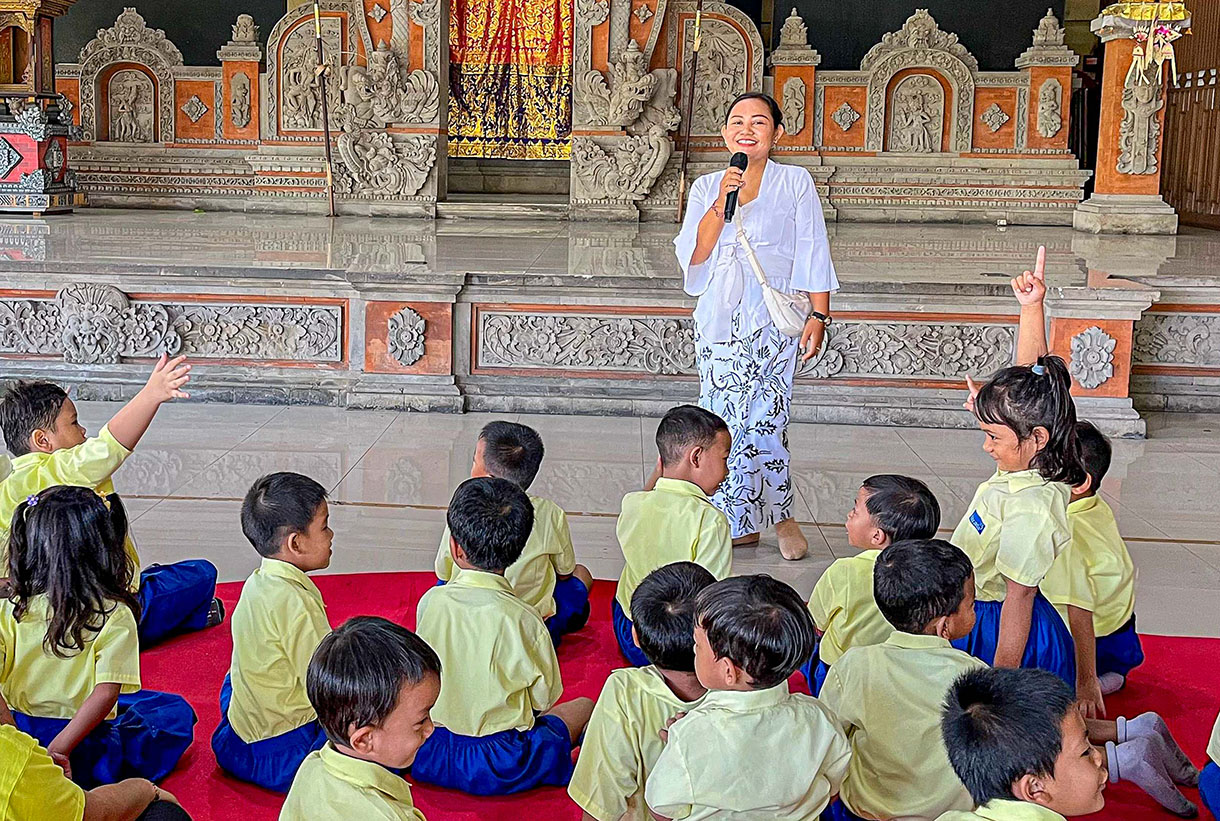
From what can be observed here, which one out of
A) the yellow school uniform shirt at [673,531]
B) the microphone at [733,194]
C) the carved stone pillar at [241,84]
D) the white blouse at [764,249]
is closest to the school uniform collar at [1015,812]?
the yellow school uniform shirt at [673,531]

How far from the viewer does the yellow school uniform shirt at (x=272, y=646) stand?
8.68ft

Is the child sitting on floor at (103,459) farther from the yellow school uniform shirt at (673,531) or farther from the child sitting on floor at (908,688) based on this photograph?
the child sitting on floor at (908,688)

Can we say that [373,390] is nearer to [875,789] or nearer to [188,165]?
[875,789]

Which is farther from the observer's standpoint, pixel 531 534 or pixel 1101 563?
pixel 531 534

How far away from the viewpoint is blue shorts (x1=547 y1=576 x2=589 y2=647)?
362cm

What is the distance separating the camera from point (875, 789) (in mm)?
2420

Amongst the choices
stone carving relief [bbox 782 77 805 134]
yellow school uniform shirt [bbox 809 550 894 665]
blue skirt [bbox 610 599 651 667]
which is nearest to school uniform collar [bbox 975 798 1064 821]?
yellow school uniform shirt [bbox 809 550 894 665]

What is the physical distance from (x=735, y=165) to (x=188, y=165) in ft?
34.5

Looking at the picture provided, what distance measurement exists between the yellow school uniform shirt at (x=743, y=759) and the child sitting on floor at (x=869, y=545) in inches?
33.3

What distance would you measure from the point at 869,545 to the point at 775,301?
1.36 meters

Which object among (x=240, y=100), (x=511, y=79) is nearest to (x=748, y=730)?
(x=240, y=100)

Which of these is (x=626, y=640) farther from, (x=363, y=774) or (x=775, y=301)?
(x=363, y=774)

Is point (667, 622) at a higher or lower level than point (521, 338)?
lower

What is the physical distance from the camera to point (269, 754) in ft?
8.93
